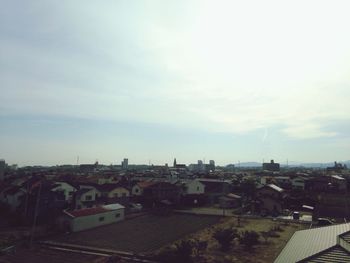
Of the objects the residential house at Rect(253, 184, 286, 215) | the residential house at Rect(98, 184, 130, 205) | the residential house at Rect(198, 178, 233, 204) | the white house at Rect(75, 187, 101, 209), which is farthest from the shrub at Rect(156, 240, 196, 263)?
the residential house at Rect(198, 178, 233, 204)

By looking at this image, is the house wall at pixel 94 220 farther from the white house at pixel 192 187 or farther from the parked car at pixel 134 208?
the white house at pixel 192 187

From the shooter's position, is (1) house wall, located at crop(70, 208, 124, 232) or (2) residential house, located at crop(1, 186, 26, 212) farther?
(2) residential house, located at crop(1, 186, 26, 212)

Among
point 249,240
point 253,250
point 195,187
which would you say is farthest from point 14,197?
point 253,250

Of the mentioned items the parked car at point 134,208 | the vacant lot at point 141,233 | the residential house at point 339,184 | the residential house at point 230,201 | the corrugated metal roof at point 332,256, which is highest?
the residential house at point 339,184

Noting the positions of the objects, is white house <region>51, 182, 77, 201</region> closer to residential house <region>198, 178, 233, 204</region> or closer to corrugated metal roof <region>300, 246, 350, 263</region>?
residential house <region>198, 178, 233, 204</region>

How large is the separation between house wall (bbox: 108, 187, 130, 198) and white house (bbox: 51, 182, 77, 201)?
521 centimetres

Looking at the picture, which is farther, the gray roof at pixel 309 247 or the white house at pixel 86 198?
the white house at pixel 86 198

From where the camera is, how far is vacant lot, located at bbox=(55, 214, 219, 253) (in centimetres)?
2584

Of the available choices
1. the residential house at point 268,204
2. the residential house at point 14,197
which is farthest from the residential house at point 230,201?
the residential house at point 14,197

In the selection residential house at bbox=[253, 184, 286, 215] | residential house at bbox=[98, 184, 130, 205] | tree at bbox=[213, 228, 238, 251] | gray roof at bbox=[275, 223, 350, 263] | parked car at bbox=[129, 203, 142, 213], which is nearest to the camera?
gray roof at bbox=[275, 223, 350, 263]

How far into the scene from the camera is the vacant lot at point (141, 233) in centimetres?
2584

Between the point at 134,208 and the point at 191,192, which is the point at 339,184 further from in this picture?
the point at 134,208

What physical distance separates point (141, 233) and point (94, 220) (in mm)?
5860

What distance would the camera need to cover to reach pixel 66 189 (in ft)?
143
